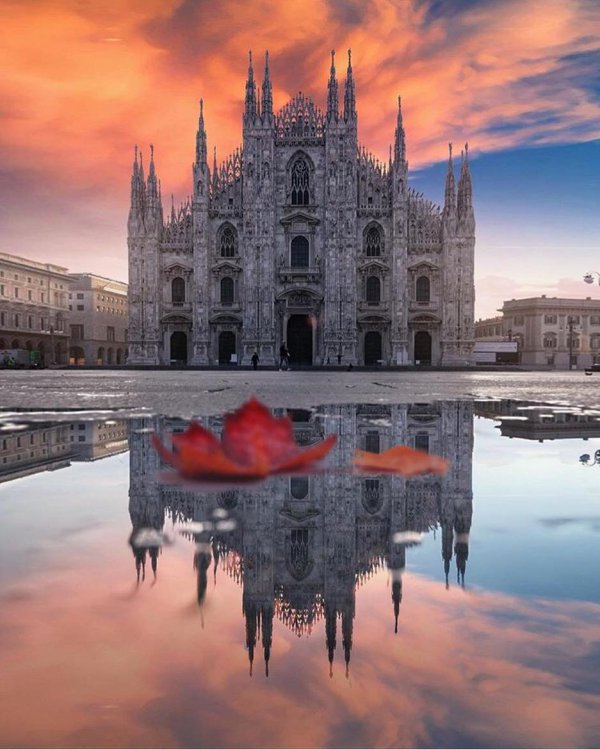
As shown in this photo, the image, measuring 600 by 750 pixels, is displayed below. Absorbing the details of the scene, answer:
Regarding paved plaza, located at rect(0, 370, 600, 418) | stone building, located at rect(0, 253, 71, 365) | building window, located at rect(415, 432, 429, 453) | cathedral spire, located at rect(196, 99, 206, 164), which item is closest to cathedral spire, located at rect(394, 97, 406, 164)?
cathedral spire, located at rect(196, 99, 206, 164)

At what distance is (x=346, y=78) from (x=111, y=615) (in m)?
42.3

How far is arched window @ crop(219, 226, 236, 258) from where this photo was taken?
3969cm

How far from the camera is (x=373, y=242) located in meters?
39.1

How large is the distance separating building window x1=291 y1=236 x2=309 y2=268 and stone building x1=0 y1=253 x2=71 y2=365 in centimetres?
2560

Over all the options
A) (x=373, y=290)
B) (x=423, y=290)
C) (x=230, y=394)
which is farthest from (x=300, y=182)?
(x=230, y=394)

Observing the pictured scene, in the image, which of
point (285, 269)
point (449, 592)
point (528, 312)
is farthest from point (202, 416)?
point (528, 312)

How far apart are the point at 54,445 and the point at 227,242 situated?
3770 cm

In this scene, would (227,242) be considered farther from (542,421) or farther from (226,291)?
(542,421)

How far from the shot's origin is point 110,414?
5277mm

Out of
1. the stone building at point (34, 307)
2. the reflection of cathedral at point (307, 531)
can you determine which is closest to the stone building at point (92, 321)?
the stone building at point (34, 307)

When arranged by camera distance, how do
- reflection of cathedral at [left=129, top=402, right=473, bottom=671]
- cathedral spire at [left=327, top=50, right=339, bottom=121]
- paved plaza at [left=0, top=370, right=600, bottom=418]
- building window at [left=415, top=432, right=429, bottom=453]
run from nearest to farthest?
reflection of cathedral at [left=129, top=402, right=473, bottom=671]
building window at [left=415, top=432, right=429, bottom=453]
paved plaza at [left=0, top=370, right=600, bottom=418]
cathedral spire at [left=327, top=50, right=339, bottom=121]

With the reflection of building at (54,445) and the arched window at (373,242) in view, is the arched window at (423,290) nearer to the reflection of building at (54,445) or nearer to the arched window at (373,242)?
the arched window at (373,242)

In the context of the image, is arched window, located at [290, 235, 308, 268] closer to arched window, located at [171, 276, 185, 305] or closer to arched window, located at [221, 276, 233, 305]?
arched window, located at [221, 276, 233, 305]

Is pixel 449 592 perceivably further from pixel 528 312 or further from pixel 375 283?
pixel 528 312
